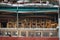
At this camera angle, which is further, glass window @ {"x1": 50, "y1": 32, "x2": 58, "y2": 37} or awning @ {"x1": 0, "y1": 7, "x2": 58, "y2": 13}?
awning @ {"x1": 0, "y1": 7, "x2": 58, "y2": 13}

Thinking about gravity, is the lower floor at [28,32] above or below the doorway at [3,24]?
below

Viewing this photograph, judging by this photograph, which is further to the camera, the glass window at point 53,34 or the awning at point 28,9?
the awning at point 28,9

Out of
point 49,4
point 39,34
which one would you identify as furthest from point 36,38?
point 49,4

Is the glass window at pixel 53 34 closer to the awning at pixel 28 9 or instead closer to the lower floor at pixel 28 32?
the lower floor at pixel 28 32

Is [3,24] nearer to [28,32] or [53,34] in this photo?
[28,32]

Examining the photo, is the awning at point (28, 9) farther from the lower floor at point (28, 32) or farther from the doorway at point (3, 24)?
the lower floor at point (28, 32)

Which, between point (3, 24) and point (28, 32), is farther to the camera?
point (3, 24)

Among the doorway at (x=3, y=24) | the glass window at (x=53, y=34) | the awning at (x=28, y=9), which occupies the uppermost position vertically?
the awning at (x=28, y=9)

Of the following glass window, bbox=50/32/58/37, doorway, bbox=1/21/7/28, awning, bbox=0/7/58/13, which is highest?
awning, bbox=0/7/58/13

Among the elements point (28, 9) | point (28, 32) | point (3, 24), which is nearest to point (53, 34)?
point (28, 32)

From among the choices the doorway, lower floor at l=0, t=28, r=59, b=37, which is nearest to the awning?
the doorway

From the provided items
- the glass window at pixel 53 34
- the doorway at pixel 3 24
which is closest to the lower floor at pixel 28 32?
the glass window at pixel 53 34

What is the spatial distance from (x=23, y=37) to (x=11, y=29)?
722 millimetres

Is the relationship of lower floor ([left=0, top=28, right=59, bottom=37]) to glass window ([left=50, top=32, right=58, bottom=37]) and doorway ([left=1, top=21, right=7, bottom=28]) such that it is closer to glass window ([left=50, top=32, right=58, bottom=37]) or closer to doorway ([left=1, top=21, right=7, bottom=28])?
glass window ([left=50, top=32, right=58, bottom=37])
